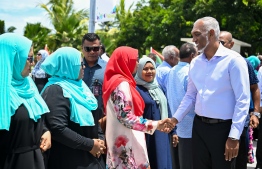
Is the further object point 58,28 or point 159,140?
point 58,28

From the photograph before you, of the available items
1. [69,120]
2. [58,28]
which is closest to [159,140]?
[69,120]

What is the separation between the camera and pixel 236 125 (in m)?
3.27

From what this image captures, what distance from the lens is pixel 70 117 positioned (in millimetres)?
3146

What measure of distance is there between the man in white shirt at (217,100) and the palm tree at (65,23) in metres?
22.5

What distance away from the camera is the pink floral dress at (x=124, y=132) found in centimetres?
325

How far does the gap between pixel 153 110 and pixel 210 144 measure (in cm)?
100

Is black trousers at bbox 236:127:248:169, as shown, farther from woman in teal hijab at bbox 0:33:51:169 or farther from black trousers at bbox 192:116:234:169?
woman in teal hijab at bbox 0:33:51:169

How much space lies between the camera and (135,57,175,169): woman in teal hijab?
4.30 m

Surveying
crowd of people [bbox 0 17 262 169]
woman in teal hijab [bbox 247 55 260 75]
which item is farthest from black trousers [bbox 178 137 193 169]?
woman in teal hijab [bbox 247 55 260 75]

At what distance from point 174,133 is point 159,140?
0.55 meters

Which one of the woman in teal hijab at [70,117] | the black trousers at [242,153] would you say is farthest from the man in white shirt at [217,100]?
the black trousers at [242,153]

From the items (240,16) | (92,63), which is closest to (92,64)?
(92,63)

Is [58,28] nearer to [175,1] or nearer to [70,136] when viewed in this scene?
[175,1]

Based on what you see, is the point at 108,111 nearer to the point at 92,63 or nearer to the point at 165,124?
the point at 165,124
